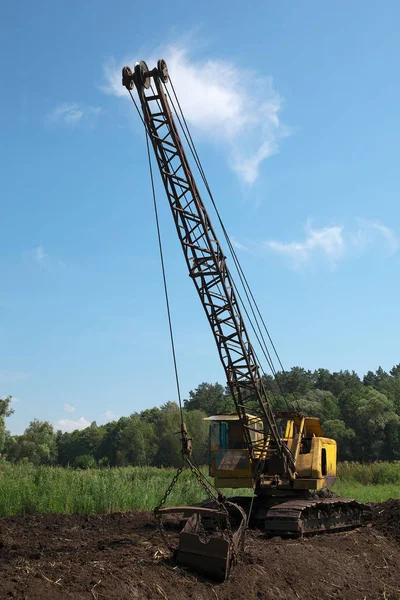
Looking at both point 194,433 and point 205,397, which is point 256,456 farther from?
→ point 205,397

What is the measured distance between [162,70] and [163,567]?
37.6 feet

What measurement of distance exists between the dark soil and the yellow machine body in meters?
1.45

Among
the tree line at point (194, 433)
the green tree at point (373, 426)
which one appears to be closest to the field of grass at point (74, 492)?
the tree line at point (194, 433)

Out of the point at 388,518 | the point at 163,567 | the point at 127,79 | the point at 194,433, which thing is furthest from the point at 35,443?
the point at 163,567

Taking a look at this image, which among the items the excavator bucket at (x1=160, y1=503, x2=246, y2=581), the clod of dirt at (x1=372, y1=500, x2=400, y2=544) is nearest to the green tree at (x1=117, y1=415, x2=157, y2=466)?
the clod of dirt at (x1=372, y1=500, x2=400, y2=544)

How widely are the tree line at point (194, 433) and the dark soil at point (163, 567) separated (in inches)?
998

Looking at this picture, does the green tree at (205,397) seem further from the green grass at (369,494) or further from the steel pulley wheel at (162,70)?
the steel pulley wheel at (162,70)

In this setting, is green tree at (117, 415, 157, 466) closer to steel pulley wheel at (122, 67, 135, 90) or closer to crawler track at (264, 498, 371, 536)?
crawler track at (264, 498, 371, 536)

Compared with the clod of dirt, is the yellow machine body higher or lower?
higher

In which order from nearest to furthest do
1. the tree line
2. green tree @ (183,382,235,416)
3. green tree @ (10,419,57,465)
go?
green tree @ (10,419,57,465)
the tree line
green tree @ (183,382,235,416)

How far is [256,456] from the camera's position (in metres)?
16.2

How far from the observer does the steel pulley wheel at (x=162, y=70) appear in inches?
616

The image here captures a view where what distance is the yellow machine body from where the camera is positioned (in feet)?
53.0

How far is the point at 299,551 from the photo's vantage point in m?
12.5
